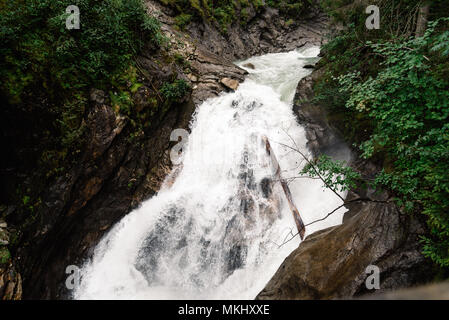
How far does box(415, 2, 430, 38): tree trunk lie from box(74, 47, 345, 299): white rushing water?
4.19 m

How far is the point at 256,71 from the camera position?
42.1 feet

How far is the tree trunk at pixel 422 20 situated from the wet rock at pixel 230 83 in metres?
6.39

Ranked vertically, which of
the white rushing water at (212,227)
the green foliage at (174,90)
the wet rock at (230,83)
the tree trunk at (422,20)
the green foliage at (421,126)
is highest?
the tree trunk at (422,20)

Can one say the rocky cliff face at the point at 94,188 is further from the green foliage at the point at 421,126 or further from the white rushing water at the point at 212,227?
the green foliage at the point at 421,126

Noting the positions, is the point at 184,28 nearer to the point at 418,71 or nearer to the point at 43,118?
the point at 43,118

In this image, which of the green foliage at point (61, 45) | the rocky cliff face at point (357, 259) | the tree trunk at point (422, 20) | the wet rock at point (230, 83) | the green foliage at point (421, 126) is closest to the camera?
the green foliage at point (421, 126)

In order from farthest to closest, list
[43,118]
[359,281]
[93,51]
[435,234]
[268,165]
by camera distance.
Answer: [268,165], [93,51], [43,118], [359,281], [435,234]

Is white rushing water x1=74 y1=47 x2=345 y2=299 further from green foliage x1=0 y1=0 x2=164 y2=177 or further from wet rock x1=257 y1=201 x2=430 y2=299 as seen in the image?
green foliage x1=0 y1=0 x2=164 y2=177

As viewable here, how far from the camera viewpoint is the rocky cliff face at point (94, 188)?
15.0 ft

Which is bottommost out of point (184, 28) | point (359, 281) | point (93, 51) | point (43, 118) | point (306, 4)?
point (359, 281)

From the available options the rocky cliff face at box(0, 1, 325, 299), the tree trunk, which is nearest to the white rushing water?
the rocky cliff face at box(0, 1, 325, 299)

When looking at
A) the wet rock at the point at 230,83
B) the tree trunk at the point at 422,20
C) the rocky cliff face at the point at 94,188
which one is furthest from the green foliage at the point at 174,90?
the tree trunk at the point at 422,20
